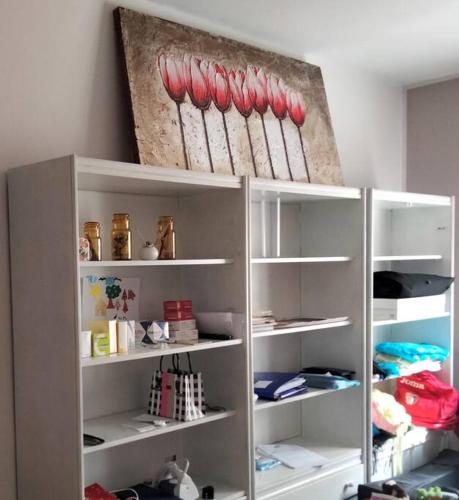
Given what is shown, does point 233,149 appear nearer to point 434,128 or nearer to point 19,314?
point 19,314

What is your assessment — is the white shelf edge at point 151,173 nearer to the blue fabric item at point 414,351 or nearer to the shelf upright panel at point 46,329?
the shelf upright panel at point 46,329

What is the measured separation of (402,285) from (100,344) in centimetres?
168

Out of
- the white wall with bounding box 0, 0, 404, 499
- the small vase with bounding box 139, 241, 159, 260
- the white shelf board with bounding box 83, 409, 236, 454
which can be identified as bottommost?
the white shelf board with bounding box 83, 409, 236, 454

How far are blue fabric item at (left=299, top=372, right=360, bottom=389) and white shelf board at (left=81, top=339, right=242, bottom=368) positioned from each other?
23.9 inches

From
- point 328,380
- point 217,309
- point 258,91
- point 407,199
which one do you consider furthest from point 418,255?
point 217,309

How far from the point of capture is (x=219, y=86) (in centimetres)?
270

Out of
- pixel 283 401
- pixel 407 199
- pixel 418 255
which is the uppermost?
pixel 407 199

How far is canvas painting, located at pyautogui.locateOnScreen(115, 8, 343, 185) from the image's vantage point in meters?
2.43

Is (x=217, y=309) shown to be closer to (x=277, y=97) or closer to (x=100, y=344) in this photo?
(x=100, y=344)

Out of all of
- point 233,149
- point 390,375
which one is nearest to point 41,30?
point 233,149

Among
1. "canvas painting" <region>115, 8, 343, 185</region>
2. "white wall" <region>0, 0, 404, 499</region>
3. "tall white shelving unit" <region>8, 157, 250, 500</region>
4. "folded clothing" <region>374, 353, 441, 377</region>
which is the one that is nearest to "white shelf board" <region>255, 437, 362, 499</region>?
Answer: "tall white shelving unit" <region>8, 157, 250, 500</region>

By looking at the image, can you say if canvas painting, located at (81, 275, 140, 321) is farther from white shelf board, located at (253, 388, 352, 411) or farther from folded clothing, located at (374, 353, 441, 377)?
folded clothing, located at (374, 353, 441, 377)

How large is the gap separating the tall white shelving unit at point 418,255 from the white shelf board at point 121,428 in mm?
1221

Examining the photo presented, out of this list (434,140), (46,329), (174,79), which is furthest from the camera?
(434,140)
